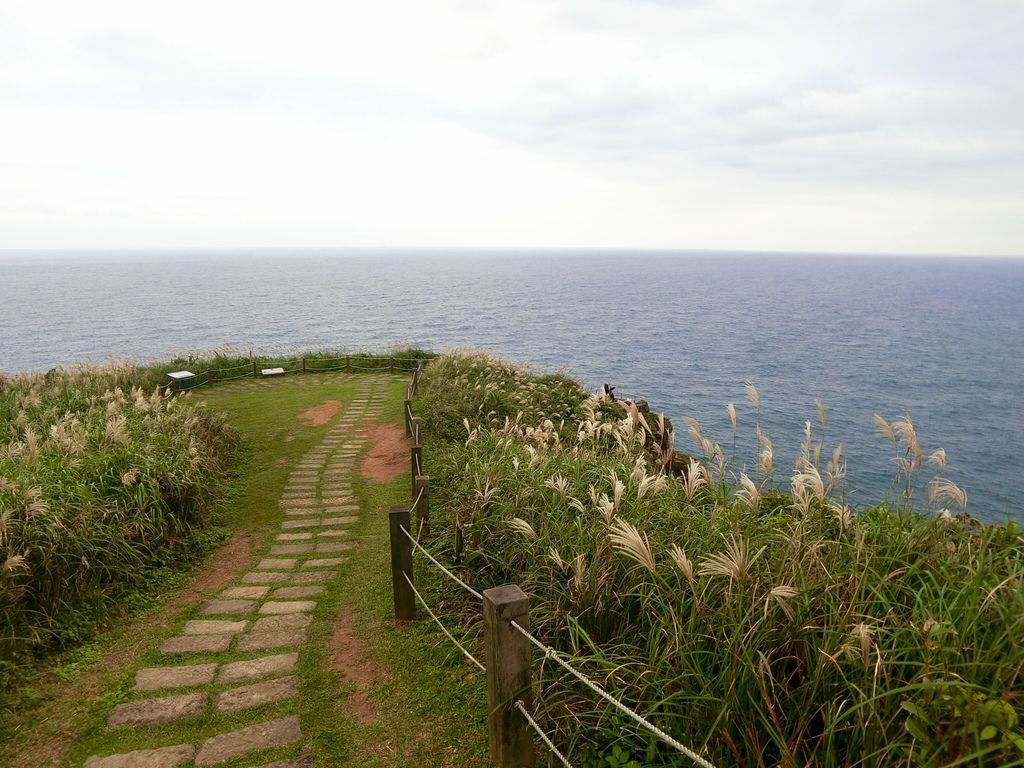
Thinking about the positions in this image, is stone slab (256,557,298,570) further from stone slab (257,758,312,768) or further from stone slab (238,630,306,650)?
stone slab (257,758,312,768)

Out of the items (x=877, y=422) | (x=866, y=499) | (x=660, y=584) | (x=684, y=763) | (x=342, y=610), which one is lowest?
(x=866, y=499)

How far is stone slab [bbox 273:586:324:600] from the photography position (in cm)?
619

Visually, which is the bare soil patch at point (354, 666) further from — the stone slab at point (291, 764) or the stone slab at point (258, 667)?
the stone slab at point (291, 764)

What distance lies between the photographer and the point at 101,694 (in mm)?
4594

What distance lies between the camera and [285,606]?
234 inches

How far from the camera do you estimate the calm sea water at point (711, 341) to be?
27.8 meters

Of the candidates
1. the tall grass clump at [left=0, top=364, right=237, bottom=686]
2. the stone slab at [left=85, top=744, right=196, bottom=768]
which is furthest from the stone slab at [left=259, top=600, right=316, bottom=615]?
the stone slab at [left=85, top=744, right=196, bottom=768]

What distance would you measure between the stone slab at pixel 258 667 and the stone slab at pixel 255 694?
12 centimetres

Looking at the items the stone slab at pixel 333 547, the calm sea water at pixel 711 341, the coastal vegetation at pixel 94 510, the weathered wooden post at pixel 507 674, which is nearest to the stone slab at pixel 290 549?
the stone slab at pixel 333 547

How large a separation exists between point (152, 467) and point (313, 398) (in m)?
9.14

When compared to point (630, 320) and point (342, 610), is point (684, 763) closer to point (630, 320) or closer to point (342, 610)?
point (342, 610)

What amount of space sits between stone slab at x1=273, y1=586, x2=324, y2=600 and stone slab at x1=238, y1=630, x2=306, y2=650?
741 millimetres

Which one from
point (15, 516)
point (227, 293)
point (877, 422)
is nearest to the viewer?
point (877, 422)

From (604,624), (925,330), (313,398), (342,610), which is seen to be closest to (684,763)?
(604,624)
